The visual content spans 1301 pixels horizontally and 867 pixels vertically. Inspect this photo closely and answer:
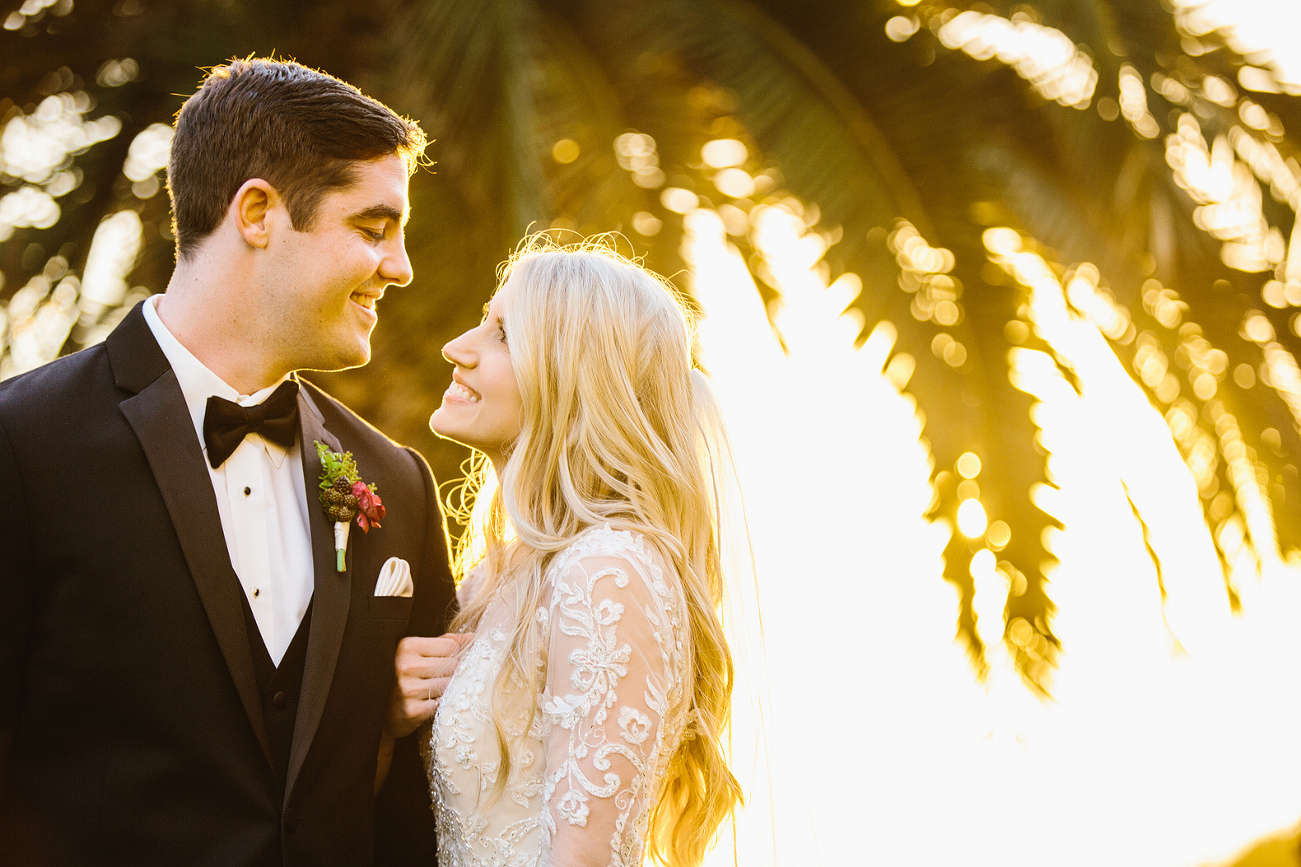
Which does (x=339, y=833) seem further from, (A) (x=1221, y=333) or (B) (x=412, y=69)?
(A) (x=1221, y=333)

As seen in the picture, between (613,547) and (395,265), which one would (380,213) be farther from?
(613,547)

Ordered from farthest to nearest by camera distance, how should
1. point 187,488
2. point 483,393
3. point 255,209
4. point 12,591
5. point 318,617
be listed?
1. point 483,393
2. point 255,209
3. point 318,617
4. point 187,488
5. point 12,591

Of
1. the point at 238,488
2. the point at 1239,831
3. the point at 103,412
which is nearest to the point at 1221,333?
the point at 238,488

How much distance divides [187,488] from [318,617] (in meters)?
0.38

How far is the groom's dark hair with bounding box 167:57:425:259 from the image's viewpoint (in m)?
2.40

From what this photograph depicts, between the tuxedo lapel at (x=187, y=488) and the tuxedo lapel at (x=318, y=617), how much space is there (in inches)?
3.1

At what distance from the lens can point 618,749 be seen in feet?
7.00

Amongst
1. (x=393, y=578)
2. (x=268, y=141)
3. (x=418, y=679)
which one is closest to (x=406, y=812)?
(x=418, y=679)

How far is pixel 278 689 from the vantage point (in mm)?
2150

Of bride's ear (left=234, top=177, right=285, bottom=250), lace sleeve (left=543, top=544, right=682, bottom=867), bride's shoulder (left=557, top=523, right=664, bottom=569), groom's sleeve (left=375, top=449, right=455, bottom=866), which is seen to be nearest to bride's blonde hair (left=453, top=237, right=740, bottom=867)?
Answer: bride's shoulder (left=557, top=523, right=664, bottom=569)

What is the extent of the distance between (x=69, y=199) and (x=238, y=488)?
1.99m

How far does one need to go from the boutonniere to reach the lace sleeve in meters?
0.52

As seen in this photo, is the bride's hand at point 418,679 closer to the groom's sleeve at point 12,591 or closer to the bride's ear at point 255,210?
the groom's sleeve at point 12,591

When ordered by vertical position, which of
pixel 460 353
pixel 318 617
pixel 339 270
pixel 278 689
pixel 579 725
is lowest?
pixel 579 725
